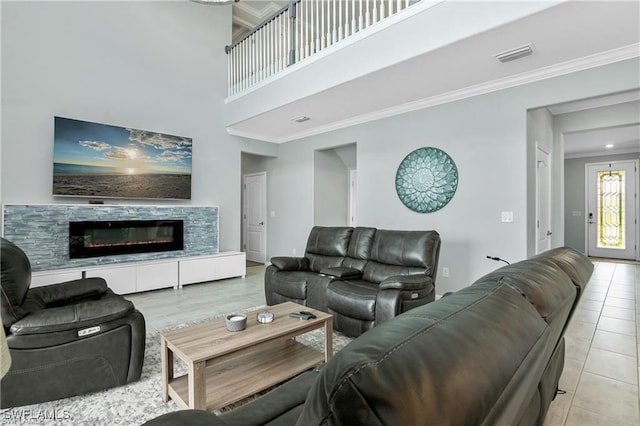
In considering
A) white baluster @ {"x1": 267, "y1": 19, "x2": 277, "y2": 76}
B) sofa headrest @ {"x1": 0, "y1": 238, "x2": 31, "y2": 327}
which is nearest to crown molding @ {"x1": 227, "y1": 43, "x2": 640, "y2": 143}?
white baluster @ {"x1": 267, "y1": 19, "x2": 277, "y2": 76}

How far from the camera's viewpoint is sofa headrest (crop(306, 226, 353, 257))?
386 cm

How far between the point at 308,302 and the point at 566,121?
4989 millimetres

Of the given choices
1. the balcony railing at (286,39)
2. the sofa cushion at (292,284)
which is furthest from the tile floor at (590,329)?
the balcony railing at (286,39)

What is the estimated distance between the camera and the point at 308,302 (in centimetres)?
331

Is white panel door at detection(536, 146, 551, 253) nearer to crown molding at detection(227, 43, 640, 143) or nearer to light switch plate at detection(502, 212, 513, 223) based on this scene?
light switch plate at detection(502, 212, 513, 223)

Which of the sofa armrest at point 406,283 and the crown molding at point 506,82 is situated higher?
the crown molding at point 506,82

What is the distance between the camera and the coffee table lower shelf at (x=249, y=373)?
1771 mm

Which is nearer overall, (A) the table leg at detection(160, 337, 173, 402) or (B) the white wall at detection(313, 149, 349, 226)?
(A) the table leg at detection(160, 337, 173, 402)

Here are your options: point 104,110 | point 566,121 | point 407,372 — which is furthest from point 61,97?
point 566,121

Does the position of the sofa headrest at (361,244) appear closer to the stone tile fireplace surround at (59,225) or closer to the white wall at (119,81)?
the stone tile fireplace surround at (59,225)

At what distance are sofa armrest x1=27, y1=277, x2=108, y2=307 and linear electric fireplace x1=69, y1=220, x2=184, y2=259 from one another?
195cm

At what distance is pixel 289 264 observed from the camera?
376 centimetres

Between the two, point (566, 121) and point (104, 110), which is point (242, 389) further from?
point (566, 121)

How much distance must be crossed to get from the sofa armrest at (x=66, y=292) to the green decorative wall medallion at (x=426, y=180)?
12.3 ft
